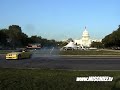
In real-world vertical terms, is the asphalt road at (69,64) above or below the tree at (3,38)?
below

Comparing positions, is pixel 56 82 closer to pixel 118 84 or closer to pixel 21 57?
pixel 118 84

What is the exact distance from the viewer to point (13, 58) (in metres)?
37.7

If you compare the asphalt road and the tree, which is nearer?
the asphalt road

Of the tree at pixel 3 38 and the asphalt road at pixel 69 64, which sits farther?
the tree at pixel 3 38

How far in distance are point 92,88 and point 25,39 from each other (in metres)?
174

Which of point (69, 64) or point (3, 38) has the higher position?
point (3, 38)

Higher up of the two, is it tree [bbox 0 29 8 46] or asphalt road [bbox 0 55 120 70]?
tree [bbox 0 29 8 46]

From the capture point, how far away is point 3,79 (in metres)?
14.0

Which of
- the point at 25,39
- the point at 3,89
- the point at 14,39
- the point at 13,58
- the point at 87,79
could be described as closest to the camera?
the point at 3,89

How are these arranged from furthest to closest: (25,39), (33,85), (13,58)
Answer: (25,39) < (13,58) < (33,85)

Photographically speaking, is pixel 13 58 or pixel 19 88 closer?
pixel 19 88

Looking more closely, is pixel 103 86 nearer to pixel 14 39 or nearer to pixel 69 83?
pixel 69 83

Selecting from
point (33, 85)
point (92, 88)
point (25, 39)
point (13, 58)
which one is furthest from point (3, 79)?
point (25, 39)

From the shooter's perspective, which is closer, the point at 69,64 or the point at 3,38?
the point at 69,64
